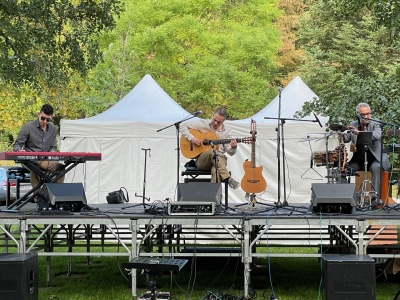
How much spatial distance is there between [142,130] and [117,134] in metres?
0.48

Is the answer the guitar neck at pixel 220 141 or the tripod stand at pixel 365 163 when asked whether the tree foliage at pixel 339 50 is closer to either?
the tripod stand at pixel 365 163

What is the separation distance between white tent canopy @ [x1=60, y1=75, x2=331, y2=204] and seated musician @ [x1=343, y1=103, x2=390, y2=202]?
410 centimetres

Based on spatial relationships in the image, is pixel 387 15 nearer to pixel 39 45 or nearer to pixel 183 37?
pixel 39 45

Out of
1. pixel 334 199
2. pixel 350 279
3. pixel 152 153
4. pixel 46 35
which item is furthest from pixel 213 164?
pixel 152 153

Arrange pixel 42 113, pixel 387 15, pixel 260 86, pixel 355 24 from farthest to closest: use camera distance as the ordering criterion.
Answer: pixel 355 24 < pixel 260 86 < pixel 387 15 < pixel 42 113

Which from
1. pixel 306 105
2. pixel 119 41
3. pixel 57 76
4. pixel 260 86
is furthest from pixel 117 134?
pixel 260 86

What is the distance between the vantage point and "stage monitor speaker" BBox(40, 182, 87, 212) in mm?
6465

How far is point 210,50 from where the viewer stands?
22.4 meters

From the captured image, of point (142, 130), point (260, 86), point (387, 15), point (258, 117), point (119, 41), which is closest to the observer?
point (387, 15)

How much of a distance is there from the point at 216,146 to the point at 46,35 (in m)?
4.00

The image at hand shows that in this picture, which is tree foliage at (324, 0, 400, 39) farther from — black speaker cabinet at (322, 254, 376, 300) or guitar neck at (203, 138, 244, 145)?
black speaker cabinet at (322, 254, 376, 300)

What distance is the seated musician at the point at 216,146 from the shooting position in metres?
7.43

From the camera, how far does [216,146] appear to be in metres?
7.73

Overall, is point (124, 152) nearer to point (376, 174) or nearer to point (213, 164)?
point (213, 164)
